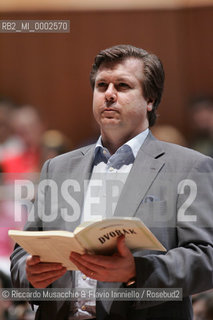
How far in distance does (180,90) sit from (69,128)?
57 centimetres

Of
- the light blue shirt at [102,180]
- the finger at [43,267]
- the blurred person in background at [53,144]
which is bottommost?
the finger at [43,267]

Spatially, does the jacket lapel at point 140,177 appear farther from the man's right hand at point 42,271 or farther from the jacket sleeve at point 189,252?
the man's right hand at point 42,271

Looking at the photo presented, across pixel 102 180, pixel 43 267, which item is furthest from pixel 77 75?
pixel 43 267

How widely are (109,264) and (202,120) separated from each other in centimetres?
108

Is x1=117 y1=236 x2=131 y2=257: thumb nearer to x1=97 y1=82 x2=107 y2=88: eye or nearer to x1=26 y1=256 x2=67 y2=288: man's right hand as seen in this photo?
x1=26 y1=256 x2=67 y2=288: man's right hand

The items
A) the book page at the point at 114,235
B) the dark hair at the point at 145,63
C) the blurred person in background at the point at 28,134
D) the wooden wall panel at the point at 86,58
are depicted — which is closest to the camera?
the book page at the point at 114,235

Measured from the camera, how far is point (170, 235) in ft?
4.89

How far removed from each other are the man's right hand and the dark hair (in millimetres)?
605

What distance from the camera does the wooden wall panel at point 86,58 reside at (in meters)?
1.92

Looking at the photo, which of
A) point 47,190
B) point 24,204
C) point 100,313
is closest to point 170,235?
point 100,313

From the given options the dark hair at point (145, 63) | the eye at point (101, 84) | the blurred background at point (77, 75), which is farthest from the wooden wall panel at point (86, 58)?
the eye at point (101, 84)

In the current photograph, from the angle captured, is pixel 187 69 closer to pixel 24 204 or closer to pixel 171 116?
pixel 171 116

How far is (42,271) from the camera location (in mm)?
1433

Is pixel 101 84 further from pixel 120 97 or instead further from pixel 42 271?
pixel 42 271
